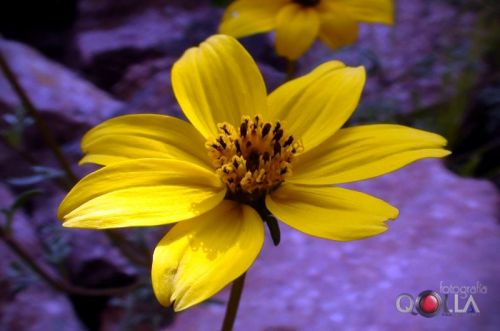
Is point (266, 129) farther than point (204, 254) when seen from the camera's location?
Yes

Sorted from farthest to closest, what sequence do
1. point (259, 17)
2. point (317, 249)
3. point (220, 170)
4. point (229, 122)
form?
point (317, 249), point (259, 17), point (229, 122), point (220, 170)

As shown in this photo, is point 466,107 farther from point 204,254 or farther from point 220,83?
point 204,254

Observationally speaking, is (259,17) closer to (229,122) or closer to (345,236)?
(229,122)

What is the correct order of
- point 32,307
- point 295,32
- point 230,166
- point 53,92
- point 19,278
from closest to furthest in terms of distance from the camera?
point 230,166 < point 295,32 < point 19,278 < point 32,307 < point 53,92

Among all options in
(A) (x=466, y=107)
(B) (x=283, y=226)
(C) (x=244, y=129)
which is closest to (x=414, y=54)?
(A) (x=466, y=107)

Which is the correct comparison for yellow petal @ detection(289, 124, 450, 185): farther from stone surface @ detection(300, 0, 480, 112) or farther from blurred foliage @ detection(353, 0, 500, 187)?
stone surface @ detection(300, 0, 480, 112)

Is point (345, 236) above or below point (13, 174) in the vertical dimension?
above

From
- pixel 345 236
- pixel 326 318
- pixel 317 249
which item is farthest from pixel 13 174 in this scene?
pixel 345 236

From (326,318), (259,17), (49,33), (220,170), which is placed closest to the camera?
(220,170)
